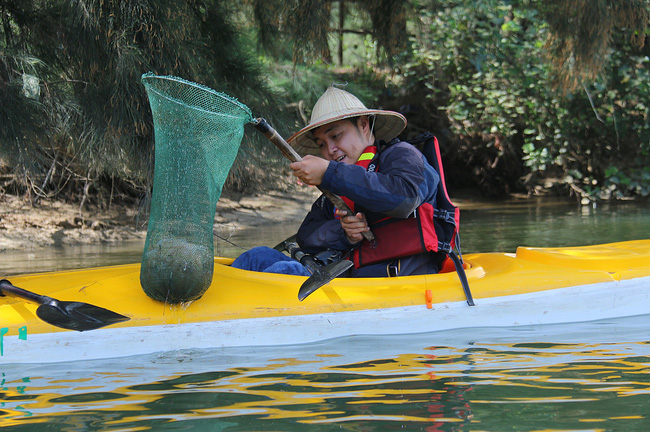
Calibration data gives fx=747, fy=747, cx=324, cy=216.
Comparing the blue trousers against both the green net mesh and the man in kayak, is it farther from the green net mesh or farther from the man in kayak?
the green net mesh

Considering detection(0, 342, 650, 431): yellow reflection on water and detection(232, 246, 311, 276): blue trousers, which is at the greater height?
detection(232, 246, 311, 276): blue trousers

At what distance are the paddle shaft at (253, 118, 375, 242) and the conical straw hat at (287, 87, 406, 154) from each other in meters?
0.28

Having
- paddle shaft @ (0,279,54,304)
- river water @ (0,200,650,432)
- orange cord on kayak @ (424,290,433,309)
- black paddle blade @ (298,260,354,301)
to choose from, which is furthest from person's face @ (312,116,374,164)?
paddle shaft @ (0,279,54,304)

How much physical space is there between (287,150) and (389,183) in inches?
15.4

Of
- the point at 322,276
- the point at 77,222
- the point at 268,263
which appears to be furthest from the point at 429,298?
the point at 77,222

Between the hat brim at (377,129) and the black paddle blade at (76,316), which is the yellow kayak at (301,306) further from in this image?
the hat brim at (377,129)

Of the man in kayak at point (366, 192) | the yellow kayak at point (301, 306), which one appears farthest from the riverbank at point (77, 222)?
the yellow kayak at point (301, 306)

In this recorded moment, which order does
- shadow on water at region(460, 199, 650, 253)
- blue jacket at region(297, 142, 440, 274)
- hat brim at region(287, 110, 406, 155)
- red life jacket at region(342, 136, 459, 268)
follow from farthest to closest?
1. shadow on water at region(460, 199, 650, 253)
2. hat brim at region(287, 110, 406, 155)
3. red life jacket at region(342, 136, 459, 268)
4. blue jacket at region(297, 142, 440, 274)

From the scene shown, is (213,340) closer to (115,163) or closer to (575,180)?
(115,163)

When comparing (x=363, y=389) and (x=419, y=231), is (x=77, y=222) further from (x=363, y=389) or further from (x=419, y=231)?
(x=363, y=389)

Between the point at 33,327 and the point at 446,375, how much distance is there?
1401mm

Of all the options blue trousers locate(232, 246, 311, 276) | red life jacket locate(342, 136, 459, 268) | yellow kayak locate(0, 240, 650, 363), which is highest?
red life jacket locate(342, 136, 459, 268)

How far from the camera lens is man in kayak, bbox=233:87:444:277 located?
271 cm

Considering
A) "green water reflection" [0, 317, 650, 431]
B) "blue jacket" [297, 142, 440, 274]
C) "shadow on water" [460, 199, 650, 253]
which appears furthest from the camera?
"shadow on water" [460, 199, 650, 253]
